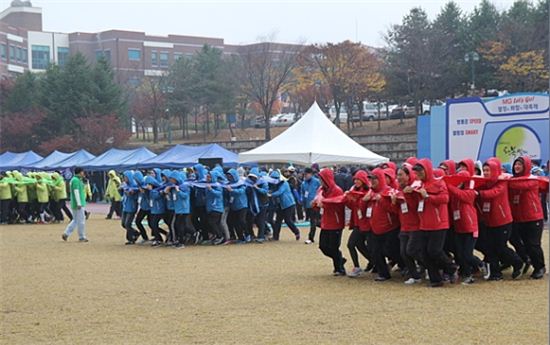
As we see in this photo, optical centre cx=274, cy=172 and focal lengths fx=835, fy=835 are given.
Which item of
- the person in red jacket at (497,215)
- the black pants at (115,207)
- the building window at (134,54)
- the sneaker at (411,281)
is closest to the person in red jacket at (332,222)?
the sneaker at (411,281)

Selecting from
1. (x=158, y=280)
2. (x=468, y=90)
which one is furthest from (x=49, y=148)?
(x=158, y=280)

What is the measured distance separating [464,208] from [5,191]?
19703 mm

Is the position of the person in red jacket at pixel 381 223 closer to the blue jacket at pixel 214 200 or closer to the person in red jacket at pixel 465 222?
the person in red jacket at pixel 465 222

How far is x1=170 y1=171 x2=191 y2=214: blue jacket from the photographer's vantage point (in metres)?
18.1

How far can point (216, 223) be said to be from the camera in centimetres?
1881

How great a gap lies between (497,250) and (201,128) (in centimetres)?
6610

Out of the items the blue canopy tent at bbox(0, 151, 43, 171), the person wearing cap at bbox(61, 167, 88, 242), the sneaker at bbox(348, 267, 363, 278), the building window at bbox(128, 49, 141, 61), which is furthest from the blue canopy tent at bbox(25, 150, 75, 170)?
the building window at bbox(128, 49, 141, 61)

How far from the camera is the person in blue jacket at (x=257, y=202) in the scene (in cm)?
1908

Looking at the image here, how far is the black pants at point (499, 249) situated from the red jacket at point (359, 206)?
1.73 metres

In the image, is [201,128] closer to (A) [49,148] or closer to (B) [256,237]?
(A) [49,148]

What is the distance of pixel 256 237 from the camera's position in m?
19.9

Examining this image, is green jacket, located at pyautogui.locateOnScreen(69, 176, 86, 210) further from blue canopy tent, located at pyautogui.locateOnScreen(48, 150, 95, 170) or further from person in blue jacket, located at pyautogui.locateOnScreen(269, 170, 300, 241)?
blue canopy tent, located at pyautogui.locateOnScreen(48, 150, 95, 170)

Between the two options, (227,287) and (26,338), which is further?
(227,287)

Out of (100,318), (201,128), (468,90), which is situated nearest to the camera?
(100,318)
